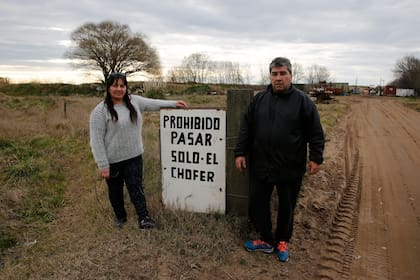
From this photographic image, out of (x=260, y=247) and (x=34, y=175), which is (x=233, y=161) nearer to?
(x=260, y=247)

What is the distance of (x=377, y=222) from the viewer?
4.19 metres

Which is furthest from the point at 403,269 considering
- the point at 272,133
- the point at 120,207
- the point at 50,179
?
the point at 50,179

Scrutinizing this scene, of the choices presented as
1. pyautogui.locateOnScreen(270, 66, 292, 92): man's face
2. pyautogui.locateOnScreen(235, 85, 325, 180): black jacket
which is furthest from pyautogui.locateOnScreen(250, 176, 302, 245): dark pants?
pyautogui.locateOnScreen(270, 66, 292, 92): man's face

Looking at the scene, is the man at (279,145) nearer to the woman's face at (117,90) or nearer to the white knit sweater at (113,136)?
the white knit sweater at (113,136)

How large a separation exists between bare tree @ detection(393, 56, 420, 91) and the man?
70232mm

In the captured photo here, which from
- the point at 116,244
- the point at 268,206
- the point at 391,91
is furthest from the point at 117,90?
the point at 391,91

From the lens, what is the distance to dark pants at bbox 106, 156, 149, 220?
344 centimetres

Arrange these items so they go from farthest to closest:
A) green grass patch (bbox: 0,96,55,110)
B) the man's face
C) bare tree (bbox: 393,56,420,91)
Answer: bare tree (bbox: 393,56,420,91)
green grass patch (bbox: 0,96,55,110)
the man's face

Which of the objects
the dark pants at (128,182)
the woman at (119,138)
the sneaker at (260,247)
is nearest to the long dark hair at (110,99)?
the woman at (119,138)

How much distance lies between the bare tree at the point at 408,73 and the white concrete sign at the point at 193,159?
230 feet

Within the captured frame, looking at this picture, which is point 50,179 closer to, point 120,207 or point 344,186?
point 120,207

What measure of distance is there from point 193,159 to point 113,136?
98 cm

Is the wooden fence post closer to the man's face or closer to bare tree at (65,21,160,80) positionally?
the man's face

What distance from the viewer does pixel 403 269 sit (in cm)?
316
